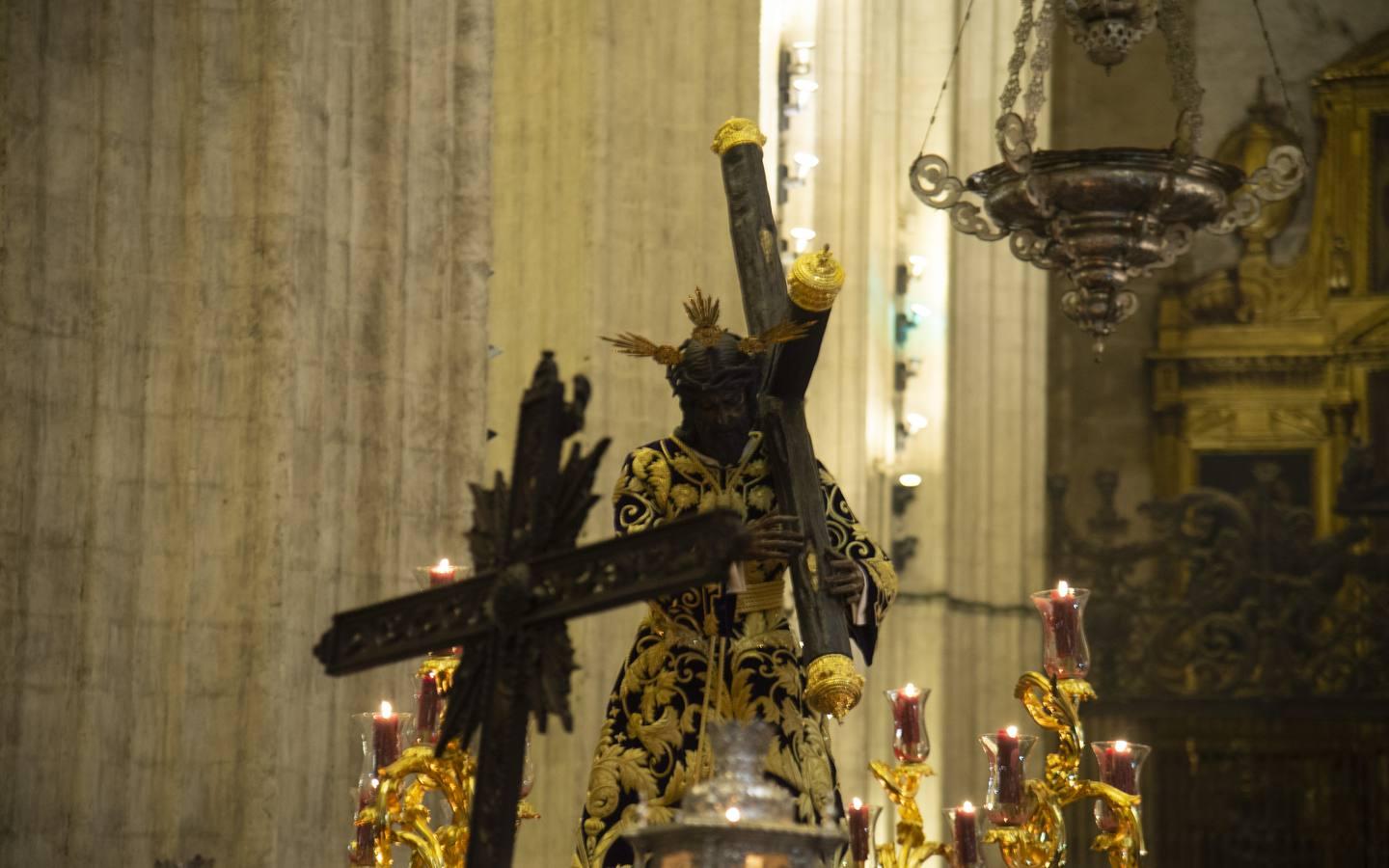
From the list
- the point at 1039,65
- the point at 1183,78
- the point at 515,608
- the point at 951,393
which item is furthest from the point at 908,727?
the point at 951,393

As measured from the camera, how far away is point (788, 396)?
23.1 feet

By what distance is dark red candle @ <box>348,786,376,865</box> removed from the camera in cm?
696

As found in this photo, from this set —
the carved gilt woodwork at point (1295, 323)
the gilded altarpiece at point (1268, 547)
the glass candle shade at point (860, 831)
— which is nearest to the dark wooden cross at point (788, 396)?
the glass candle shade at point (860, 831)

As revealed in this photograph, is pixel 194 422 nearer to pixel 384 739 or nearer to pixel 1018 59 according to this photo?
pixel 384 739

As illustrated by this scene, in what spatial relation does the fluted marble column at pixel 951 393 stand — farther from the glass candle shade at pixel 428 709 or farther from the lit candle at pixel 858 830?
the glass candle shade at pixel 428 709

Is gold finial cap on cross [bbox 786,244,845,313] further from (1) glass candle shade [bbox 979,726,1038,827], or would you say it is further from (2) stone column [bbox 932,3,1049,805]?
(2) stone column [bbox 932,3,1049,805]

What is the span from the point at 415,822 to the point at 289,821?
1435 mm

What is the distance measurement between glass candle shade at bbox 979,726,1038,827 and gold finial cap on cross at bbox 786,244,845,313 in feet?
4.56

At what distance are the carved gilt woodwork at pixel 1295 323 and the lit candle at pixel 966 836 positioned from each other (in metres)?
13.1

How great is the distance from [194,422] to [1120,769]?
2853 millimetres

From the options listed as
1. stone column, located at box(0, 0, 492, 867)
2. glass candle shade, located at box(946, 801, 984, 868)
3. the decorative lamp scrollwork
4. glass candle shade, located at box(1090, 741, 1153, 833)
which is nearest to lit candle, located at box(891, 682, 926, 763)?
glass candle shade, located at box(946, 801, 984, 868)

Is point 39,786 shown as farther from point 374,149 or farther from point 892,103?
point 892,103

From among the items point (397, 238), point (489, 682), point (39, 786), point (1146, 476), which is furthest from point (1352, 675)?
point (489, 682)

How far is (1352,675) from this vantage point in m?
19.7
